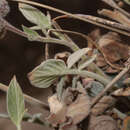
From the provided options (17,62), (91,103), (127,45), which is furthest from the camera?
(17,62)

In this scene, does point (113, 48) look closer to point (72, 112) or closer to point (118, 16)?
point (118, 16)

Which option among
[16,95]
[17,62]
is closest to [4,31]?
[16,95]

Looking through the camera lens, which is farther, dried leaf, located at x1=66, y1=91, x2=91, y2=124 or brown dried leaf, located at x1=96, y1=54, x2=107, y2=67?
brown dried leaf, located at x1=96, y1=54, x2=107, y2=67

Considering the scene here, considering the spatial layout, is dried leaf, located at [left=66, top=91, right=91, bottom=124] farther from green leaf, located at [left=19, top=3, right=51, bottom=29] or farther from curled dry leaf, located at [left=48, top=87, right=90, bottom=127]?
green leaf, located at [left=19, top=3, right=51, bottom=29]

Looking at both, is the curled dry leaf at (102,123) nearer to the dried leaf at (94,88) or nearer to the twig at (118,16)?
the dried leaf at (94,88)

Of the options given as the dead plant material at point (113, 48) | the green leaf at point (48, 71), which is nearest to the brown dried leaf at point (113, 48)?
the dead plant material at point (113, 48)

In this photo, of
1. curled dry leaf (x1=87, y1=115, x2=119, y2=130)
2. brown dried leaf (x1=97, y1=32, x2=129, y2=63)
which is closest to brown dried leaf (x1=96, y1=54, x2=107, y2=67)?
brown dried leaf (x1=97, y1=32, x2=129, y2=63)

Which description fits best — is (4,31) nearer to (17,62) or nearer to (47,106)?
(47,106)

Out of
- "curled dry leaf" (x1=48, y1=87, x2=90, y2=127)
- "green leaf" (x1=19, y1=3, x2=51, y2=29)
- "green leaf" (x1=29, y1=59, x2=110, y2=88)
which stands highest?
"green leaf" (x1=19, y1=3, x2=51, y2=29)
